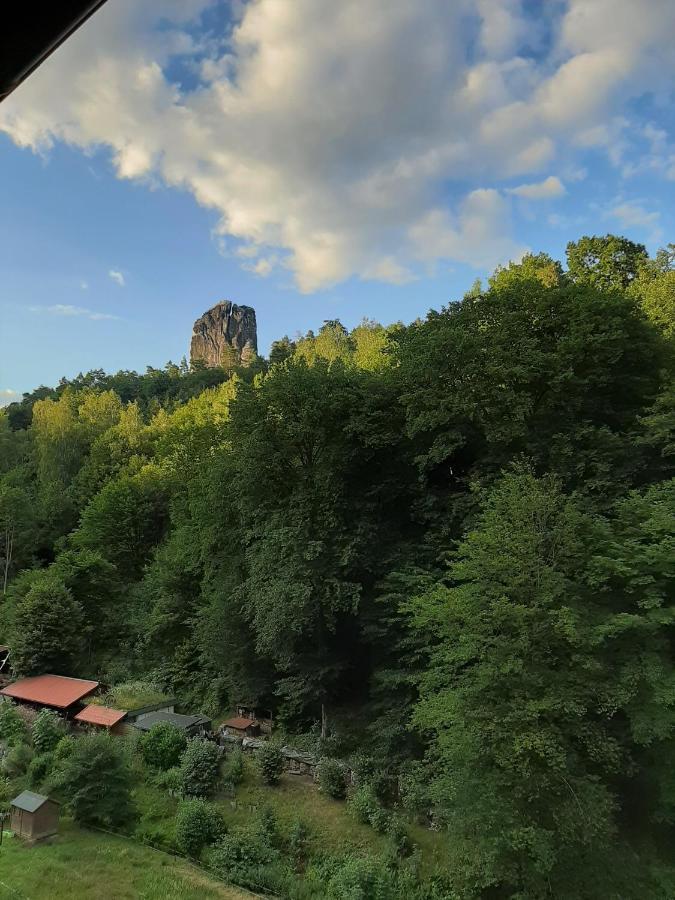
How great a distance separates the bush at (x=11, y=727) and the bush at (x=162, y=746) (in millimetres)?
4508

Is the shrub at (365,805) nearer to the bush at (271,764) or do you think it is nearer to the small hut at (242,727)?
the bush at (271,764)

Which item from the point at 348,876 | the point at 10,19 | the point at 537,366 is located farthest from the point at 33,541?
the point at 10,19

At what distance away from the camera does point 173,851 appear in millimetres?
14414

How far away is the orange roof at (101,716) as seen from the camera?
782 inches

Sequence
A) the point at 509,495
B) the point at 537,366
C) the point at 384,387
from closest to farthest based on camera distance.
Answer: the point at 509,495 < the point at 537,366 < the point at 384,387

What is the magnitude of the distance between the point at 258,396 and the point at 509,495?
33.8 feet

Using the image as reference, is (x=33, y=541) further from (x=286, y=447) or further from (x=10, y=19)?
(x=10, y=19)

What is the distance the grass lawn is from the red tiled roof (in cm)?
600

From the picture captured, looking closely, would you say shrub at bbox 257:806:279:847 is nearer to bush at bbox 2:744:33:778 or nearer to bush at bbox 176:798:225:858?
bush at bbox 176:798:225:858

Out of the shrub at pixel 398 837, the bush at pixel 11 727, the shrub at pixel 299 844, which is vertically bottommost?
the shrub at pixel 299 844

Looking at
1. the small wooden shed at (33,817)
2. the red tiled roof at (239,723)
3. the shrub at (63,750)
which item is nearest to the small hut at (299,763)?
the red tiled roof at (239,723)

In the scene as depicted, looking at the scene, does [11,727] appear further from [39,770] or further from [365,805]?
[365,805]

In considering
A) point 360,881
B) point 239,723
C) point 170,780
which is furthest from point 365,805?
point 239,723

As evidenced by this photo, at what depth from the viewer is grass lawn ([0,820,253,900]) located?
12367mm
